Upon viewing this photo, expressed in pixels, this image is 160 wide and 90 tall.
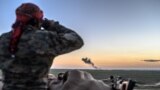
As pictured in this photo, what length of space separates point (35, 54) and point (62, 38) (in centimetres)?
37

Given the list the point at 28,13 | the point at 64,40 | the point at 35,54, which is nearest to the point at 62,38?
the point at 64,40

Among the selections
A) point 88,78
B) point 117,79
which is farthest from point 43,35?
point 117,79

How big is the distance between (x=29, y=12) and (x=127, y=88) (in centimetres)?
146

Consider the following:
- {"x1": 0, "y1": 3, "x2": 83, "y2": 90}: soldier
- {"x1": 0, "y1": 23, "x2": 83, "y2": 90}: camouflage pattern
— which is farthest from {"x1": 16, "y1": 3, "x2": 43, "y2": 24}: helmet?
{"x1": 0, "y1": 23, "x2": 83, "y2": 90}: camouflage pattern

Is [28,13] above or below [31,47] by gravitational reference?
above

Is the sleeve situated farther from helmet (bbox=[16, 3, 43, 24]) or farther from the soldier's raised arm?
helmet (bbox=[16, 3, 43, 24])

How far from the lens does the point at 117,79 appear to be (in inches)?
290

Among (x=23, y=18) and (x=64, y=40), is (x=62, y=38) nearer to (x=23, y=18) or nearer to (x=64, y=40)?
(x=64, y=40)

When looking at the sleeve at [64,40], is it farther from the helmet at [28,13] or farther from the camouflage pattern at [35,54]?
the helmet at [28,13]

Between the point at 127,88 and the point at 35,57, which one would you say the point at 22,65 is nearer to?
the point at 35,57

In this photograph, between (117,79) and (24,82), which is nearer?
(24,82)

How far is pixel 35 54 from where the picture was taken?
6695 mm

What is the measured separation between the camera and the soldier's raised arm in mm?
6738

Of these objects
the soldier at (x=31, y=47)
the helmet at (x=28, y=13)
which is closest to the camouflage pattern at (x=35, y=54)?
the soldier at (x=31, y=47)
